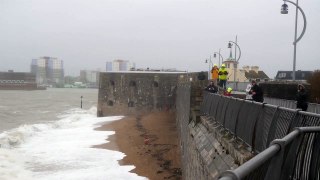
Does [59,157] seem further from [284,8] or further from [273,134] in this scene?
[273,134]

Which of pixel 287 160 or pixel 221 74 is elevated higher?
pixel 221 74

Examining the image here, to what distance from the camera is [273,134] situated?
5.79m

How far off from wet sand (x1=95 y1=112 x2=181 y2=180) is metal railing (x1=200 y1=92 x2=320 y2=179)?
8.12 metres

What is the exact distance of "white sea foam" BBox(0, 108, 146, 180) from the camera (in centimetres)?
1744

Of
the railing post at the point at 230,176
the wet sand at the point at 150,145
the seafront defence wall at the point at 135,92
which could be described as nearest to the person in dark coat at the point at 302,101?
the wet sand at the point at 150,145

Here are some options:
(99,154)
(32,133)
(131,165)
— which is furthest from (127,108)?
(131,165)

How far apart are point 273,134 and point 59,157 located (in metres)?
17.5

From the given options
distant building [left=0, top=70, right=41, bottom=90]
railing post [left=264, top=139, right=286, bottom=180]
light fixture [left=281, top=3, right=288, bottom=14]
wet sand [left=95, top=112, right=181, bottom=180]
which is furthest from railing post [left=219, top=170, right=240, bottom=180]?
distant building [left=0, top=70, right=41, bottom=90]

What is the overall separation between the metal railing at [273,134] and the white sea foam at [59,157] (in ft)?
29.8

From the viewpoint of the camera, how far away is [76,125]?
39.8 meters

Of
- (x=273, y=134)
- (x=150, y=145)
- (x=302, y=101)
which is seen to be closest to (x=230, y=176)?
(x=273, y=134)

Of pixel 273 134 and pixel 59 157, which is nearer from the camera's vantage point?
pixel 273 134

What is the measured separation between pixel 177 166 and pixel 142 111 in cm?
2632

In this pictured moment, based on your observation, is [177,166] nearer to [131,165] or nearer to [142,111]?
[131,165]
